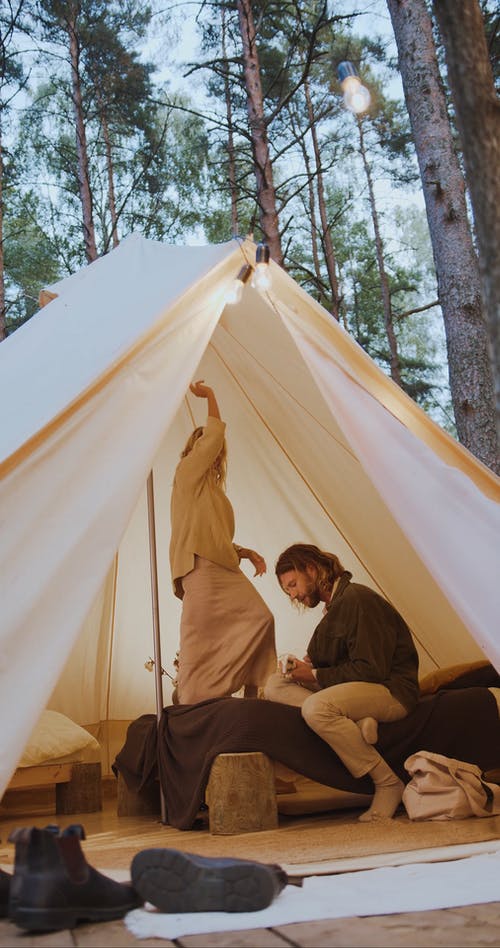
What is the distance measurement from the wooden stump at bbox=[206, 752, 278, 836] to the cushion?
119 cm

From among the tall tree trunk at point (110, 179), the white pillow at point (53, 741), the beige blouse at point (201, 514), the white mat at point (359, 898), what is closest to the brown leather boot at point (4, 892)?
the white mat at point (359, 898)

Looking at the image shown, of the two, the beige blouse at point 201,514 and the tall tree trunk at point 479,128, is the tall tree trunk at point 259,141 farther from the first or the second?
the tall tree trunk at point 479,128

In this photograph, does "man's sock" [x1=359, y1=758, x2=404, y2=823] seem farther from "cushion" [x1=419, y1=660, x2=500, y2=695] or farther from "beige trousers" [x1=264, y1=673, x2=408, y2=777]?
"cushion" [x1=419, y1=660, x2=500, y2=695]

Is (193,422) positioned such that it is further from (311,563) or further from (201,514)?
(311,563)

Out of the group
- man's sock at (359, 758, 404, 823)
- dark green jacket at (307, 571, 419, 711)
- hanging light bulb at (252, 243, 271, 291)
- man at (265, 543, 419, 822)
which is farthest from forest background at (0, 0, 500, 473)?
man's sock at (359, 758, 404, 823)

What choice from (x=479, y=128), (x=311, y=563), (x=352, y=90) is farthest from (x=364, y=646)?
(x=479, y=128)

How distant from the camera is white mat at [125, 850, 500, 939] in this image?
1952 mm

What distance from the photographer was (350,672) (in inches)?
153

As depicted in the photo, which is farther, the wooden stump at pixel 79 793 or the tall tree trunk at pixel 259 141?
the tall tree trunk at pixel 259 141

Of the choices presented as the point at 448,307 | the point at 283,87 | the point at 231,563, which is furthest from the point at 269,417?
the point at 283,87

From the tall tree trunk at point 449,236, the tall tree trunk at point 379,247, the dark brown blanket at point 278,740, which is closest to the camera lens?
the dark brown blanket at point 278,740

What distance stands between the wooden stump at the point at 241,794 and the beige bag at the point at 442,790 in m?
0.51

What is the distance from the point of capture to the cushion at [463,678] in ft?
14.6

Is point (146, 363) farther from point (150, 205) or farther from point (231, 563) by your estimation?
point (150, 205)
